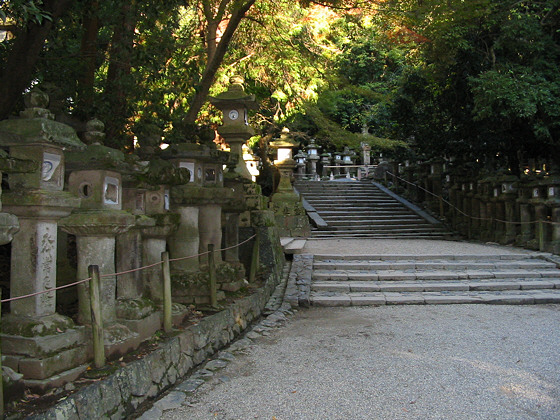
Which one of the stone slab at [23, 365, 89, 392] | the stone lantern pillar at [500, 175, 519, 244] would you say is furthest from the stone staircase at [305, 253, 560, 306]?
the stone slab at [23, 365, 89, 392]

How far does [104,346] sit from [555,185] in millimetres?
10871

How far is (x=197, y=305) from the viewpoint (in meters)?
6.14

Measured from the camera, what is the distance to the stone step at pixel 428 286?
8883 mm

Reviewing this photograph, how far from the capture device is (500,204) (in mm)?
13805

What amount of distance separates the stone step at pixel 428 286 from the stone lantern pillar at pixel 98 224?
514cm

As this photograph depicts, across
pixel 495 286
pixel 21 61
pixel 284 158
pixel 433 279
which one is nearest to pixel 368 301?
pixel 433 279

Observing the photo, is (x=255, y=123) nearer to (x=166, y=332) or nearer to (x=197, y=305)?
(x=197, y=305)

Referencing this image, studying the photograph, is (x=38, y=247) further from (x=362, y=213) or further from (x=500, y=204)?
(x=362, y=213)

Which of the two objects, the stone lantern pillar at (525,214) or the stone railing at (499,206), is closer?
the stone railing at (499,206)

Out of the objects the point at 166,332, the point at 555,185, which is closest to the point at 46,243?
the point at 166,332

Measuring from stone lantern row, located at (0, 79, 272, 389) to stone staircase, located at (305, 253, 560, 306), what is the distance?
3.81 metres

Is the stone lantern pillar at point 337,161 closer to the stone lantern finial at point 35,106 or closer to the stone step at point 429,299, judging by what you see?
the stone step at point 429,299

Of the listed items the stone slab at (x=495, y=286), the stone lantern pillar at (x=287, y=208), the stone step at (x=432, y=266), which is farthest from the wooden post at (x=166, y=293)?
the stone lantern pillar at (x=287, y=208)

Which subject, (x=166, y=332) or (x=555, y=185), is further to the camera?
(x=555, y=185)
